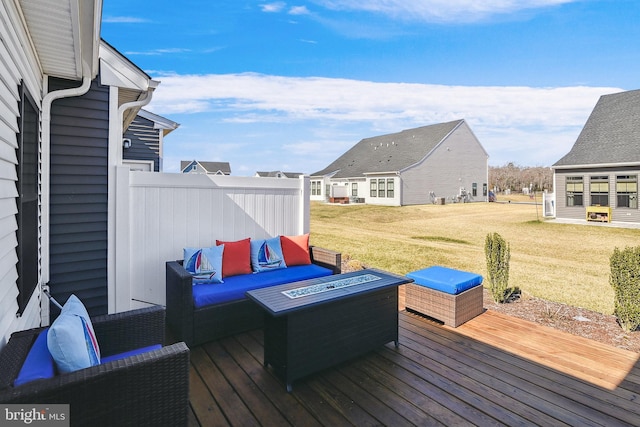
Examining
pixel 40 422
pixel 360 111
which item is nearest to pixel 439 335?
pixel 40 422

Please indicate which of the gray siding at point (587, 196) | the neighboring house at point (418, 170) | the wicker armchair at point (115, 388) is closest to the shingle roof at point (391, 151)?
the neighboring house at point (418, 170)

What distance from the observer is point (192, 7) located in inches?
263

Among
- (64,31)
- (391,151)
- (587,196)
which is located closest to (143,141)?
(64,31)

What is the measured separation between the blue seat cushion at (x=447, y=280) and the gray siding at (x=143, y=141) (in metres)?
9.40

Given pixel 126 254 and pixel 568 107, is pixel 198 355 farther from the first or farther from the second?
pixel 568 107

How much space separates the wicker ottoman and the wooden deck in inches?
14.4

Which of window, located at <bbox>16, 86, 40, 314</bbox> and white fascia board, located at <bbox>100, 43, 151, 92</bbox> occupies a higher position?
white fascia board, located at <bbox>100, 43, 151, 92</bbox>

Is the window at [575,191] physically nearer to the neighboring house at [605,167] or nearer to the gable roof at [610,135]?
the neighboring house at [605,167]

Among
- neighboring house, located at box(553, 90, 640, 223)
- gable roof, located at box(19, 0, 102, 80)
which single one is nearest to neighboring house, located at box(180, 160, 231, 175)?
neighboring house, located at box(553, 90, 640, 223)

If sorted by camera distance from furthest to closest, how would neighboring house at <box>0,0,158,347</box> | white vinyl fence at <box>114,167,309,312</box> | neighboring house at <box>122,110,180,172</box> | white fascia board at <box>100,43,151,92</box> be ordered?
1. neighboring house at <box>122,110,180,172</box>
2. white vinyl fence at <box>114,167,309,312</box>
3. white fascia board at <box>100,43,151,92</box>
4. neighboring house at <box>0,0,158,347</box>

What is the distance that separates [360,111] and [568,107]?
14.6 meters

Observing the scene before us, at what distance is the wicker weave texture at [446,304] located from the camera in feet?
12.3

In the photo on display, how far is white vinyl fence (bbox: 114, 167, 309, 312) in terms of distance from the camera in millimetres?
3809

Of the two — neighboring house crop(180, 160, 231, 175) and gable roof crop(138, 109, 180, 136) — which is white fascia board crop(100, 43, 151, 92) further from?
neighboring house crop(180, 160, 231, 175)
